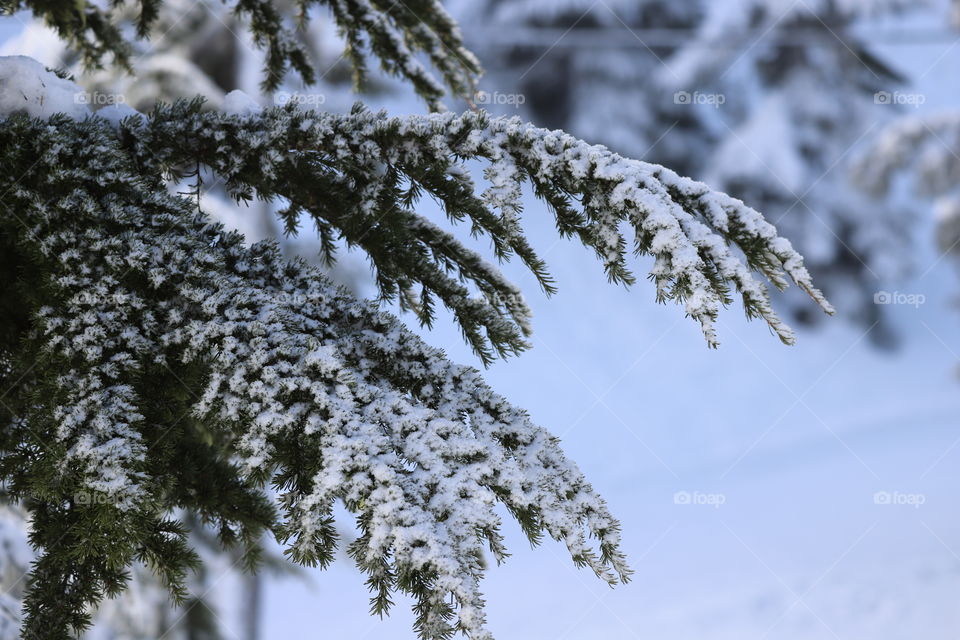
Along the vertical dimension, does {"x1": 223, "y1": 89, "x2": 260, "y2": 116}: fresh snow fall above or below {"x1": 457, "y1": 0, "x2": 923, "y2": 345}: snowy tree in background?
below

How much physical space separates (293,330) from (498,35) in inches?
487

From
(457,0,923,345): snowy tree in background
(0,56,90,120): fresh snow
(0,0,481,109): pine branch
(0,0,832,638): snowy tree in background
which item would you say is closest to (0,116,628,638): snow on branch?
(0,0,832,638): snowy tree in background

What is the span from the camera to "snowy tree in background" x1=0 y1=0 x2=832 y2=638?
1.11m

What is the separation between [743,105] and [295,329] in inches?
559

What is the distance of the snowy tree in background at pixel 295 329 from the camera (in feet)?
3.64

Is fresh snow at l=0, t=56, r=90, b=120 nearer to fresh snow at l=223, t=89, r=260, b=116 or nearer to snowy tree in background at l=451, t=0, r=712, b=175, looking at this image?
fresh snow at l=223, t=89, r=260, b=116

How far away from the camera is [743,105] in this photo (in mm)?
13992

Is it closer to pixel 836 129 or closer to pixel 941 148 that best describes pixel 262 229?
pixel 941 148

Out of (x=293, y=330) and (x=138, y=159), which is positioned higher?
(x=138, y=159)

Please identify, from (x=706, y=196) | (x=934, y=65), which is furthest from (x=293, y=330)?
(x=934, y=65)

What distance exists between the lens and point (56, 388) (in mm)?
1229

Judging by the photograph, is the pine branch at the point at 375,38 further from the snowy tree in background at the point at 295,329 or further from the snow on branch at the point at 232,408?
the snow on branch at the point at 232,408

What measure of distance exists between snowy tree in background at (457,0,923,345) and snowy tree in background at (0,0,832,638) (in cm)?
1205

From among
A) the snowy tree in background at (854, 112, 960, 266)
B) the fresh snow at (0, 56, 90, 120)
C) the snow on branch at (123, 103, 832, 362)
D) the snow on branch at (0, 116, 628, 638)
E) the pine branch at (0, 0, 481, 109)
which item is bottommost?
the snow on branch at (0, 116, 628, 638)
